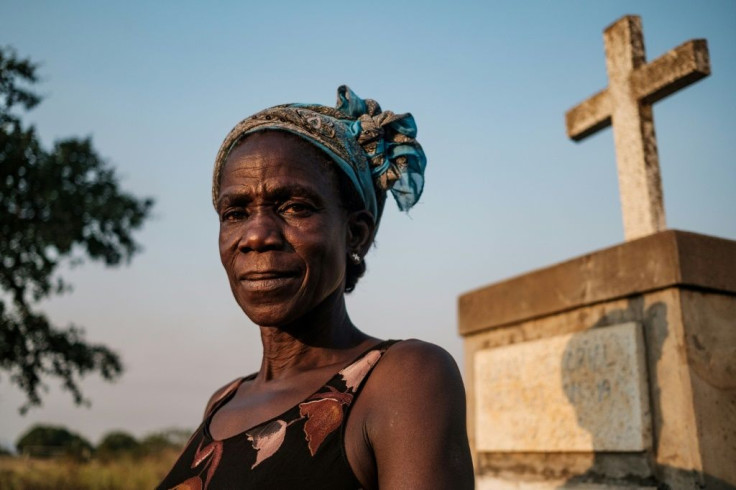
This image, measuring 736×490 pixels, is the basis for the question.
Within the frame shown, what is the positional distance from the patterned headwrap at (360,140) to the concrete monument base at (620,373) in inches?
55.7

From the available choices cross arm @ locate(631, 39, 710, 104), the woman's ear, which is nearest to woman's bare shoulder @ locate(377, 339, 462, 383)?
the woman's ear

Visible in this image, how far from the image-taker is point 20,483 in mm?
10344

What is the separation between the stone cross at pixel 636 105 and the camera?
400 centimetres

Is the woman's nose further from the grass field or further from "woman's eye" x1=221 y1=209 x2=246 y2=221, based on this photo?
the grass field

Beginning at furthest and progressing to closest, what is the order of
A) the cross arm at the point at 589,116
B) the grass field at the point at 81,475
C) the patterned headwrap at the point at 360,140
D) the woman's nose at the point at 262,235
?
the grass field at the point at 81,475 < the cross arm at the point at 589,116 < the patterned headwrap at the point at 360,140 < the woman's nose at the point at 262,235

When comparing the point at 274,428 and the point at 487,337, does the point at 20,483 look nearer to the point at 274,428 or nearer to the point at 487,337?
the point at 487,337

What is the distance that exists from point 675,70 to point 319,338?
3068mm

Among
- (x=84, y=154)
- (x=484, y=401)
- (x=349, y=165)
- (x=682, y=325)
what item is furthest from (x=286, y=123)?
(x=84, y=154)

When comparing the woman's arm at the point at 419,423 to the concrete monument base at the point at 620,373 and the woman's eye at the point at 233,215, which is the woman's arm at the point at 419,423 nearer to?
the woman's eye at the point at 233,215

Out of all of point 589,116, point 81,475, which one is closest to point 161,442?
point 81,475

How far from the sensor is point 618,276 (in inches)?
128

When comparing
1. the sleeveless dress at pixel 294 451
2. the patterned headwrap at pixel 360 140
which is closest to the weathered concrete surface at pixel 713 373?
the patterned headwrap at pixel 360 140

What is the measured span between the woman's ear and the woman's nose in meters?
0.28

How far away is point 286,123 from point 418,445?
1.02 metres
